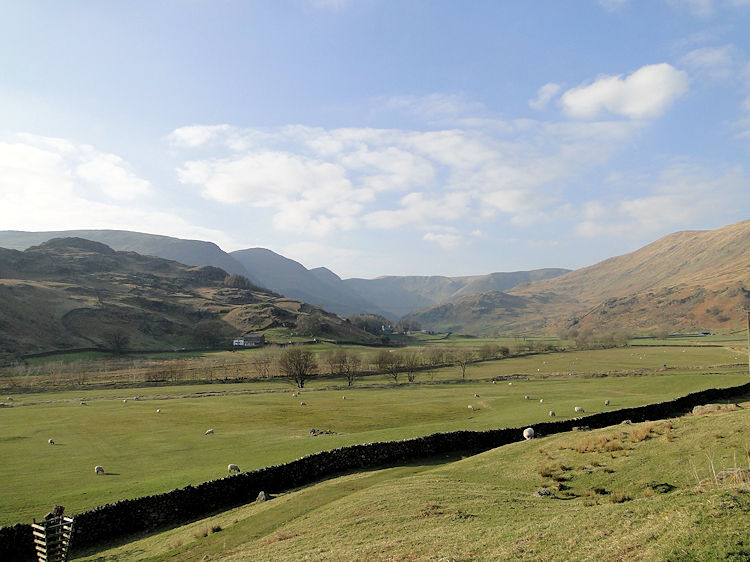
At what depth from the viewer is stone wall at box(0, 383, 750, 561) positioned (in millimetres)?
22281

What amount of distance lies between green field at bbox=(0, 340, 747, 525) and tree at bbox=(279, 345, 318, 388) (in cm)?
→ 302

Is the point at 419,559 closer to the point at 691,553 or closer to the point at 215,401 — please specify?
the point at 691,553

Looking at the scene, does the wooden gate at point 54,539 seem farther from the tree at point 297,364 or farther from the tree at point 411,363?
the tree at point 411,363

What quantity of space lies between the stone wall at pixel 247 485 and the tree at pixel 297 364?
66.6 metres

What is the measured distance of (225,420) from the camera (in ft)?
173

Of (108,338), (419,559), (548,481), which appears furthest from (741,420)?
(108,338)

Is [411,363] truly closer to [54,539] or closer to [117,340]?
[54,539]

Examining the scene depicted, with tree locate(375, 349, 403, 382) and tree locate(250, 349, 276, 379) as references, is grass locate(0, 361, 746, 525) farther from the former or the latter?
tree locate(250, 349, 276, 379)

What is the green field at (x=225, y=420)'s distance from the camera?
29172 mm

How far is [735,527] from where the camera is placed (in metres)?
10.5

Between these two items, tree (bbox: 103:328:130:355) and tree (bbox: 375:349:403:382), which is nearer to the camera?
tree (bbox: 375:349:403:382)

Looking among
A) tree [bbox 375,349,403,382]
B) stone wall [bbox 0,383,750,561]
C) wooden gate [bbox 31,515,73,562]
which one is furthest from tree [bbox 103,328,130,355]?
wooden gate [bbox 31,515,73,562]

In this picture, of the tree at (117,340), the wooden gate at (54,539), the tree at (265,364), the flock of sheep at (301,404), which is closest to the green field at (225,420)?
the flock of sheep at (301,404)

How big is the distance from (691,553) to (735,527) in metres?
1.67
